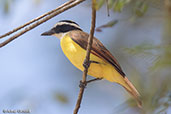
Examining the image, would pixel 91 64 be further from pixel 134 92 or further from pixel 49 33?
pixel 49 33

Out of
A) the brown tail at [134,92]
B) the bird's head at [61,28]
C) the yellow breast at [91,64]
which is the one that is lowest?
the brown tail at [134,92]

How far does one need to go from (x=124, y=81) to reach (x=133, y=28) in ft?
11.1

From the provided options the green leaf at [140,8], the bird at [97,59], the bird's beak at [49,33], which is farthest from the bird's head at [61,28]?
the green leaf at [140,8]

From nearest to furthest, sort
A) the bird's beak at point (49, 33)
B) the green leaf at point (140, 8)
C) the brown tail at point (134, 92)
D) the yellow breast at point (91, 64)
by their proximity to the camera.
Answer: the green leaf at point (140, 8) → the brown tail at point (134, 92) → the yellow breast at point (91, 64) → the bird's beak at point (49, 33)

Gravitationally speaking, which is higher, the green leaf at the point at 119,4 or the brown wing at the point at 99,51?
the brown wing at the point at 99,51

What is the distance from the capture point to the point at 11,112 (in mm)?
3416

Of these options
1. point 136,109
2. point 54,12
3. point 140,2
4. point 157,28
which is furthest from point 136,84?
point 157,28

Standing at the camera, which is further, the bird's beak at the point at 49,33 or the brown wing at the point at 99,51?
the bird's beak at the point at 49,33

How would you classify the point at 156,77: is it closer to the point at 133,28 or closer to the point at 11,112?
the point at 11,112

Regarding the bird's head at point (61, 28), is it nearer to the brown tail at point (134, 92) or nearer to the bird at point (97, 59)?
the bird at point (97, 59)

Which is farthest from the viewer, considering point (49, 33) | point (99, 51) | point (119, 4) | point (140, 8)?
point (49, 33)

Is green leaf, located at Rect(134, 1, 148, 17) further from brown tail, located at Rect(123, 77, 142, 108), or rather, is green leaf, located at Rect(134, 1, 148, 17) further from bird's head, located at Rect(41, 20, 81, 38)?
bird's head, located at Rect(41, 20, 81, 38)

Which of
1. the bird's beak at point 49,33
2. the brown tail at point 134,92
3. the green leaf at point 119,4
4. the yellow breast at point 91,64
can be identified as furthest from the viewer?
the bird's beak at point 49,33

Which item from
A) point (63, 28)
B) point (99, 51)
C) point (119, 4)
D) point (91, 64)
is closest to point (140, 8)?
point (119, 4)
